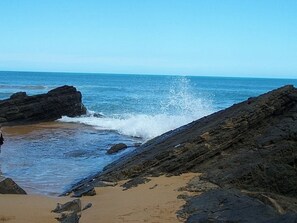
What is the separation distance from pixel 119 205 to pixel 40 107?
2301 cm

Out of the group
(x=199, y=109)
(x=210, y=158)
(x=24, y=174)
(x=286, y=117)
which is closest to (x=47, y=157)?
(x=24, y=174)

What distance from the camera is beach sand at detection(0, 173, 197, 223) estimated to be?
6.57 meters

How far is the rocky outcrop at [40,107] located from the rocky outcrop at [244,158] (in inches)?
735

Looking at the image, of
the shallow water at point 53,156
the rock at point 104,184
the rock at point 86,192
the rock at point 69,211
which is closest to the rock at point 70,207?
the rock at point 69,211

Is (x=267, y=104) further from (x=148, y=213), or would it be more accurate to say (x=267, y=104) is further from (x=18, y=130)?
(x=18, y=130)

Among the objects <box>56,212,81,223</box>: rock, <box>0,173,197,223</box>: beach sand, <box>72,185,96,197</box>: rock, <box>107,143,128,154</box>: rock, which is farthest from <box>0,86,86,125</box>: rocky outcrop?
<box>56,212,81,223</box>: rock

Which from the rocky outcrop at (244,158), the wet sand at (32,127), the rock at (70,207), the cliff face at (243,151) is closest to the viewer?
the rock at (70,207)

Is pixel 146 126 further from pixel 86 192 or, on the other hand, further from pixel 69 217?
pixel 69 217

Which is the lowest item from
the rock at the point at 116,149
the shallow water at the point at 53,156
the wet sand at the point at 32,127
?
the wet sand at the point at 32,127

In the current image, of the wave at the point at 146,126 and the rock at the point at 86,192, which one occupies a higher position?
the rock at the point at 86,192

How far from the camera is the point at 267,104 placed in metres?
10.5

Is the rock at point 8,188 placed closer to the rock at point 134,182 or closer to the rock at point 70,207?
the rock at point 70,207

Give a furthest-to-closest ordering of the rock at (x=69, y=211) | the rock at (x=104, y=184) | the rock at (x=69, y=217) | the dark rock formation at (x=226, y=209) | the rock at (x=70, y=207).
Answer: the rock at (x=104, y=184)
the rock at (x=70, y=207)
the rock at (x=69, y=211)
the rock at (x=69, y=217)
the dark rock formation at (x=226, y=209)

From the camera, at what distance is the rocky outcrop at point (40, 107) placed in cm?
2781
